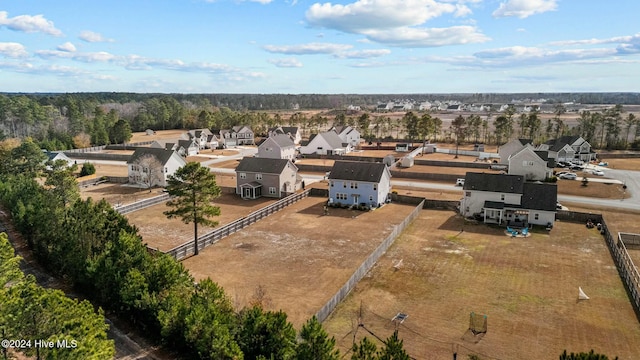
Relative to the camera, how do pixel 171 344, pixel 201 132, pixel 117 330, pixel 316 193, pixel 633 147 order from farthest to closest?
pixel 201 132 < pixel 633 147 < pixel 316 193 < pixel 117 330 < pixel 171 344

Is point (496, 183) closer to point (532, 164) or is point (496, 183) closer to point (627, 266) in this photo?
point (627, 266)

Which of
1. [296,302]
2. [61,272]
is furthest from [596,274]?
[61,272]

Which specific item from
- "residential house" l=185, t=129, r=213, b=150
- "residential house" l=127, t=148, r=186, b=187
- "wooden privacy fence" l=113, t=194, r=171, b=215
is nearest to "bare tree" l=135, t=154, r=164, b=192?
"residential house" l=127, t=148, r=186, b=187

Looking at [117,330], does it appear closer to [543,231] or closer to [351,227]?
[351,227]

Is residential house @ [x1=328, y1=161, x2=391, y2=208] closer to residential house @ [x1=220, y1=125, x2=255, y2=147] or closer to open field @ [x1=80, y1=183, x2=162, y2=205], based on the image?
open field @ [x1=80, y1=183, x2=162, y2=205]

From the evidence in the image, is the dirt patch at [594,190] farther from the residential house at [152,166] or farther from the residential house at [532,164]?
the residential house at [152,166]

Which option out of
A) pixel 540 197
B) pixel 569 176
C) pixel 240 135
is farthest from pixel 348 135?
pixel 540 197

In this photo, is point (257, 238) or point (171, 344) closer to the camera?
point (171, 344)
